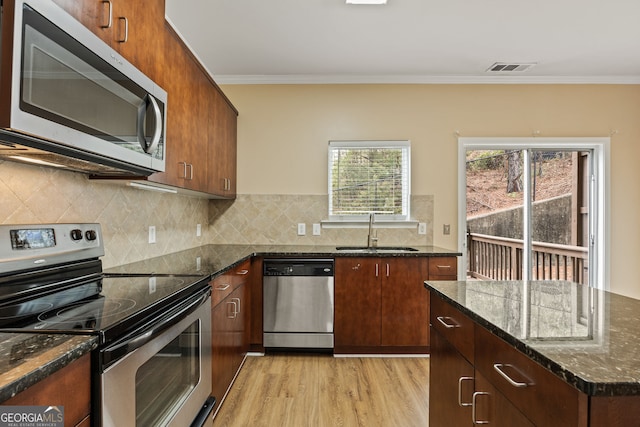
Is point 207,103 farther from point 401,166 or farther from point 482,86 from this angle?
point 482,86

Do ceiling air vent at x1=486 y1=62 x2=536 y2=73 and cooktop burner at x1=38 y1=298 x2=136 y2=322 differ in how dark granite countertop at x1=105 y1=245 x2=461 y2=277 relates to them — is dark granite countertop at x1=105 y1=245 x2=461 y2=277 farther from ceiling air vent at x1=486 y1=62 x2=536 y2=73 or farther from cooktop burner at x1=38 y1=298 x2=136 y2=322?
ceiling air vent at x1=486 y1=62 x2=536 y2=73

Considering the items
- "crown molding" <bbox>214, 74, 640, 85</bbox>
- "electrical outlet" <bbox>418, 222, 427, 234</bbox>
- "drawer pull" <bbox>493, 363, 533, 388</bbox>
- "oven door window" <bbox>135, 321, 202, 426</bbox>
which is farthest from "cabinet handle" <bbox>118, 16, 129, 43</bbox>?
"electrical outlet" <bbox>418, 222, 427, 234</bbox>

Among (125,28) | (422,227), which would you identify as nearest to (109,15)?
(125,28)

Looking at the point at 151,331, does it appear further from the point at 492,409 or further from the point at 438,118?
the point at 438,118

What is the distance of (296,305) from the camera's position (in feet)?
10.5

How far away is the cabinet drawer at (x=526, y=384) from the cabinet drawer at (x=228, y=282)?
4.64ft

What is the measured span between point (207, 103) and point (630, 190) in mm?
4190

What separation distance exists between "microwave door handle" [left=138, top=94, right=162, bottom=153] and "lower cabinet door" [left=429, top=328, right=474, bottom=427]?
1.50 m

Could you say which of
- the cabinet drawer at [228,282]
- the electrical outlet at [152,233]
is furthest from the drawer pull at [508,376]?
the electrical outlet at [152,233]

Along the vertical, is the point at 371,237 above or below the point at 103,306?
above

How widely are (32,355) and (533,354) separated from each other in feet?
3.69

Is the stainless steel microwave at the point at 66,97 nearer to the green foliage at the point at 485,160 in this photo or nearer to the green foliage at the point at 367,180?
the green foliage at the point at 367,180

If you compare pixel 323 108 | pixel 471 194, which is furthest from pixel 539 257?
pixel 323 108

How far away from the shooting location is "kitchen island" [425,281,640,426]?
74 cm
